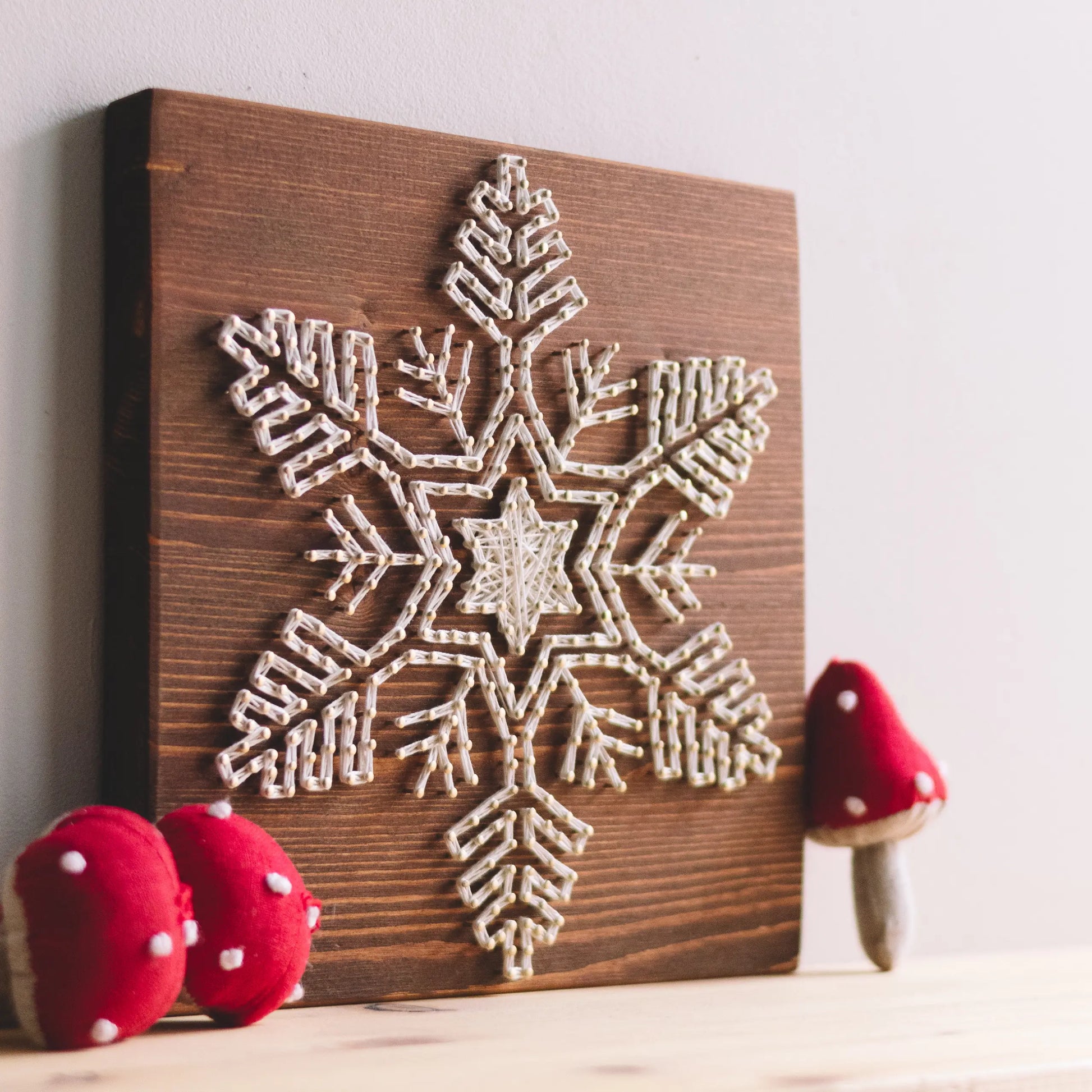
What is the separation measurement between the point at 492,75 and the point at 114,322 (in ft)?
1.04

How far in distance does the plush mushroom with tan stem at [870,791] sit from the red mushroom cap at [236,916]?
1.26ft

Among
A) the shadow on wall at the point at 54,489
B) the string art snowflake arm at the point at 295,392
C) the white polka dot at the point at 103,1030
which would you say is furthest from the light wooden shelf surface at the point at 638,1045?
the string art snowflake arm at the point at 295,392

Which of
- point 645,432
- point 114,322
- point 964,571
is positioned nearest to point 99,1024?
point 114,322

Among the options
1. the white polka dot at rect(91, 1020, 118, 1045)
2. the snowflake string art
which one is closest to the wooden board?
the snowflake string art

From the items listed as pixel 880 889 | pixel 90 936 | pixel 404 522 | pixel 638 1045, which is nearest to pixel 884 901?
pixel 880 889

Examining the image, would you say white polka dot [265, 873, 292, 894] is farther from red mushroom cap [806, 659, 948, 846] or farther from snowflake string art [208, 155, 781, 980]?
red mushroom cap [806, 659, 948, 846]

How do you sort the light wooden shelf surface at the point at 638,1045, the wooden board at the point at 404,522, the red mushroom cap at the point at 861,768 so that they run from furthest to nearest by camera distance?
the red mushroom cap at the point at 861,768 < the wooden board at the point at 404,522 < the light wooden shelf surface at the point at 638,1045

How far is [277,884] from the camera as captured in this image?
68 cm

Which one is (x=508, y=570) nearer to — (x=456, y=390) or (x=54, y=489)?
(x=456, y=390)

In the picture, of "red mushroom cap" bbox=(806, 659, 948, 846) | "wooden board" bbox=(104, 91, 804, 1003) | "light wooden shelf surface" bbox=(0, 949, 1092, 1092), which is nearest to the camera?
"light wooden shelf surface" bbox=(0, 949, 1092, 1092)

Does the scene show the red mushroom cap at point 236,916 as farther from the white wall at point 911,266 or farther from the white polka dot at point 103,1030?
the white wall at point 911,266

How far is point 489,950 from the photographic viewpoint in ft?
2.68

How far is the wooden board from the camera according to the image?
2.41 feet

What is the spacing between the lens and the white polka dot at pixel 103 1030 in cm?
63
